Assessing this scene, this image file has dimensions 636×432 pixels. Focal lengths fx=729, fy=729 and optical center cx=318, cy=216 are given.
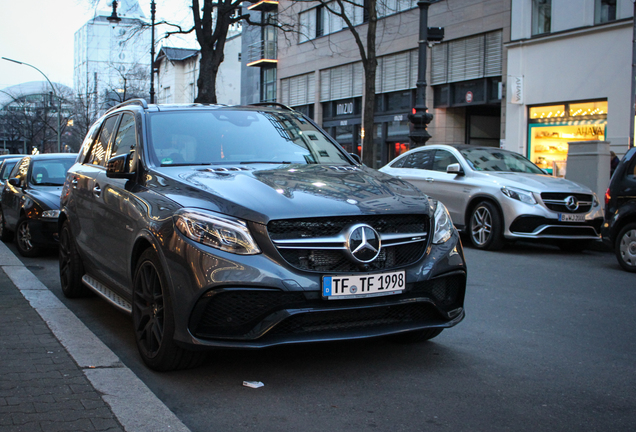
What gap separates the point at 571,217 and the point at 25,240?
25.4ft

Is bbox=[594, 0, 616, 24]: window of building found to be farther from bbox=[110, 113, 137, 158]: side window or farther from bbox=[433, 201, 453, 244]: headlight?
bbox=[433, 201, 453, 244]: headlight

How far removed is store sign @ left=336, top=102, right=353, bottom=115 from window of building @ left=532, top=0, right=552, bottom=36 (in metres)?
11.8

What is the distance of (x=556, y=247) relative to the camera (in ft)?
39.4

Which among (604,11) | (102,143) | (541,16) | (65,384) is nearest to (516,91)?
(541,16)

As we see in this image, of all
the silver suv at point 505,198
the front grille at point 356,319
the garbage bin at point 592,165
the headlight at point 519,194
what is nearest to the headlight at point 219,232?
the front grille at point 356,319

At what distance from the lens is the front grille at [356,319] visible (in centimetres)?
397

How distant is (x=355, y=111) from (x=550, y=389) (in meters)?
29.3

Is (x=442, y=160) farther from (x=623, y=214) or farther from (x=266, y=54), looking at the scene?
(x=266, y=54)

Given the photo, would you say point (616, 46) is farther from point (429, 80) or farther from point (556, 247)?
point (556, 247)

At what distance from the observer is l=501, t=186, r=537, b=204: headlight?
1060 cm

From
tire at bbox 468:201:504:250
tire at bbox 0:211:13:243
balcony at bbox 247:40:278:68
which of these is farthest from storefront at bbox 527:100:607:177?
balcony at bbox 247:40:278:68

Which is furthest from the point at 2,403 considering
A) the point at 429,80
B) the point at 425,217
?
the point at 429,80

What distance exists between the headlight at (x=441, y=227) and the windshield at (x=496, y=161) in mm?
7263

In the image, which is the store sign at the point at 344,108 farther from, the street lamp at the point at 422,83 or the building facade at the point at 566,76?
the street lamp at the point at 422,83
